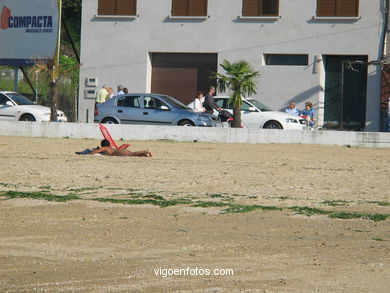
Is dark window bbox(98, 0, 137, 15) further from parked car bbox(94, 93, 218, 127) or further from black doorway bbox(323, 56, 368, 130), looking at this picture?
parked car bbox(94, 93, 218, 127)

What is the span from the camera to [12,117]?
121ft

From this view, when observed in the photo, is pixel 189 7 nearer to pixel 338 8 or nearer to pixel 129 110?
pixel 338 8

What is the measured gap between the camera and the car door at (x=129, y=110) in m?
33.8

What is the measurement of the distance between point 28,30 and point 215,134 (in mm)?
17497

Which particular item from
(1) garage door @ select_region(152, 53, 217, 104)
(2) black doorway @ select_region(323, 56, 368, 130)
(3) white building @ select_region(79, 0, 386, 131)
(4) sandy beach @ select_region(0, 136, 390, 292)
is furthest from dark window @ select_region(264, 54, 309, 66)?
(4) sandy beach @ select_region(0, 136, 390, 292)

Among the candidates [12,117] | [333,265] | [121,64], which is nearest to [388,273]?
[333,265]

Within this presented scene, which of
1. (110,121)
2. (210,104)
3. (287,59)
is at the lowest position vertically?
(110,121)

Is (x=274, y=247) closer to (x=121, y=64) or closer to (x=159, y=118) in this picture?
(x=159, y=118)

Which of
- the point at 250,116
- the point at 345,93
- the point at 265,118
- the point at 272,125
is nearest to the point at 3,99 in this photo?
the point at 250,116

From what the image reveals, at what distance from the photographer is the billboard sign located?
44.8 m

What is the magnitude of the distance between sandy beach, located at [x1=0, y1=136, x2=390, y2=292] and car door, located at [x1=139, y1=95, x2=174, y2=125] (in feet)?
36.0

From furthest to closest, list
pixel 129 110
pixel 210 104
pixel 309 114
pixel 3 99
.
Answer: pixel 309 114, pixel 3 99, pixel 210 104, pixel 129 110

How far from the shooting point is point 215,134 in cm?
3061

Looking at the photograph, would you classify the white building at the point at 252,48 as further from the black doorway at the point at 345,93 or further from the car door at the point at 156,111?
the car door at the point at 156,111
